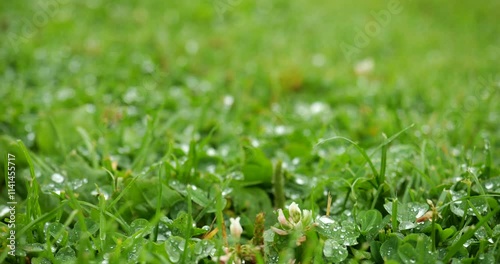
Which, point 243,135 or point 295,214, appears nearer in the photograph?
point 295,214

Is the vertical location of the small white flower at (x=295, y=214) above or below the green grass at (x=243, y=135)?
above

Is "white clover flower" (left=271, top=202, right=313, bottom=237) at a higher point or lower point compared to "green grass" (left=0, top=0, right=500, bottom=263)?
higher

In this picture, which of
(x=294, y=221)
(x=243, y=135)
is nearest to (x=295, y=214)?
(x=294, y=221)

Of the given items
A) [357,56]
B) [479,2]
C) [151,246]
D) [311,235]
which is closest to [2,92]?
[151,246]

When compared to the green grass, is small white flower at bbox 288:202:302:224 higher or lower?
higher

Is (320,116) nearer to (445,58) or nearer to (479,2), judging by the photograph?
(445,58)

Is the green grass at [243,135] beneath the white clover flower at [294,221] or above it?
beneath

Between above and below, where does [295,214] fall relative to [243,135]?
above

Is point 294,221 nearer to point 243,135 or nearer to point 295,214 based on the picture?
point 295,214
